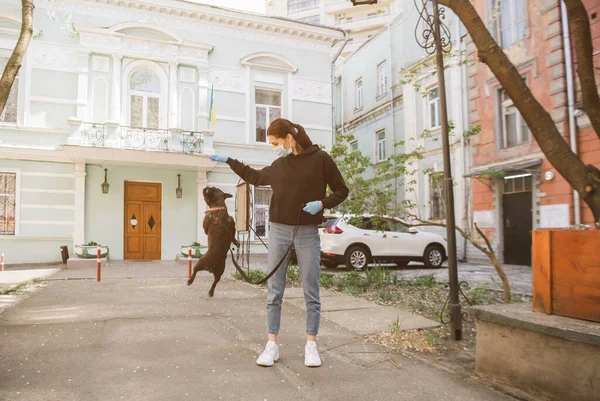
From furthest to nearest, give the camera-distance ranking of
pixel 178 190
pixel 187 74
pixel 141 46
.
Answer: pixel 187 74
pixel 178 190
pixel 141 46

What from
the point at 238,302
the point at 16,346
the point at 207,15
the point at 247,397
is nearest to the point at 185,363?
the point at 247,397

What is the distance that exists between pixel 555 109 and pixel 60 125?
48.6 ft

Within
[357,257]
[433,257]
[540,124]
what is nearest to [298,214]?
[540,124]

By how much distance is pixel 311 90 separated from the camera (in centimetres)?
1805

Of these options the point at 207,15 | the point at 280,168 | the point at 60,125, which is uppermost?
the point at 207,15

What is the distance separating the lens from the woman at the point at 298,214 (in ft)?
12.0

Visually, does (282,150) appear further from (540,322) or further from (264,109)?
(264,109)

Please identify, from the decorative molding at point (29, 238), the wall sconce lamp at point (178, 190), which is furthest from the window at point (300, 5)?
the decorative molding at point (29, 238)

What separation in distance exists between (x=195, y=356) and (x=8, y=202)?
13365 millimetres

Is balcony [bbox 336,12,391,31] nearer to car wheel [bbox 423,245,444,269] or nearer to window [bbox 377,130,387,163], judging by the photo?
window [bbox 377,130,387,163]

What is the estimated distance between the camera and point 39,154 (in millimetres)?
14352

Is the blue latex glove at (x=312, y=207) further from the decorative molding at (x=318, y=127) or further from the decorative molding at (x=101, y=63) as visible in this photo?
the decorative molding at (x=318, y=127)

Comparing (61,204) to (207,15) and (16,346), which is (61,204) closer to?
(207,15)

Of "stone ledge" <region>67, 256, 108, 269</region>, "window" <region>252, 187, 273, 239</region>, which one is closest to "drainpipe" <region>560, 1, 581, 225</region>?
"window" <region>252, 187, 273, 239</region>
